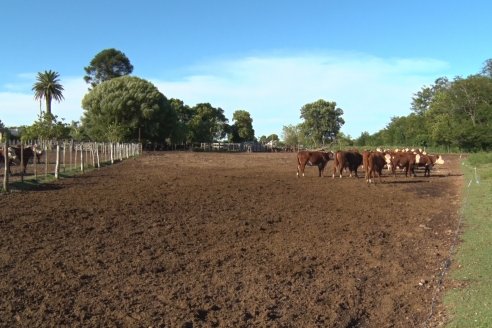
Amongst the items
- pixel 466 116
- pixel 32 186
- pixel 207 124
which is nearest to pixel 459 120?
pixel 466 116

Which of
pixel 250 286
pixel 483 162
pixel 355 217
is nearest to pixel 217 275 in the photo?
pixel 250 286

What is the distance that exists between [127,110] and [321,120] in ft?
207

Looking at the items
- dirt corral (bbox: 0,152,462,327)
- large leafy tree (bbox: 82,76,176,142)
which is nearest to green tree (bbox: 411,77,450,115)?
large leafy tree (bbox: 82,76,176,142)

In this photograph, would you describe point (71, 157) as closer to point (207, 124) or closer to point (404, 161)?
point (404, 161)

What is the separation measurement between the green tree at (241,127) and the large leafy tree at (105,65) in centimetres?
3264

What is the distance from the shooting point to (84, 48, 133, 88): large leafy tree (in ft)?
293

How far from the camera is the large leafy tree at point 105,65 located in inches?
3511

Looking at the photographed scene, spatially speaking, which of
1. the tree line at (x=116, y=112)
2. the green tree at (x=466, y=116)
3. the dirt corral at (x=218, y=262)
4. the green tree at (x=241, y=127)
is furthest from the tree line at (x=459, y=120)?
the dirt corral at (x=218, y=262)

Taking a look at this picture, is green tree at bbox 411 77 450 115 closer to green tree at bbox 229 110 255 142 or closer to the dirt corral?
green tree at bbox 229 110 255 142

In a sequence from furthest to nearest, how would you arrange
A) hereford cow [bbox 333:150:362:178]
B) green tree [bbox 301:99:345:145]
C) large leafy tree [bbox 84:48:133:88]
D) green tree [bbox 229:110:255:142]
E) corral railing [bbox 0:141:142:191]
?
1. green tree [bbox 301:99:345:145]
2. green tree [bbox 229:110:255:142]
3. large leafy tree [bbox 84:48:133:88]
4. hereford cow [bbox 333:150:362:178]
5. corral railing [bbox 0:141:142:191]

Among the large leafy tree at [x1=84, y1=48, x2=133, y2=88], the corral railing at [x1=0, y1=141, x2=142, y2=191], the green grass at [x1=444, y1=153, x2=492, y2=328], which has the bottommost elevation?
the green grass at [x1=444, y1=153, x2=492, y2=328]

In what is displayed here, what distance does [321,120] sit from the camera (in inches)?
4820

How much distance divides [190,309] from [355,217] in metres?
7.67

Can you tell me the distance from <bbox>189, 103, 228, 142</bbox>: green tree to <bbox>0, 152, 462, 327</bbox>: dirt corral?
266 ft
